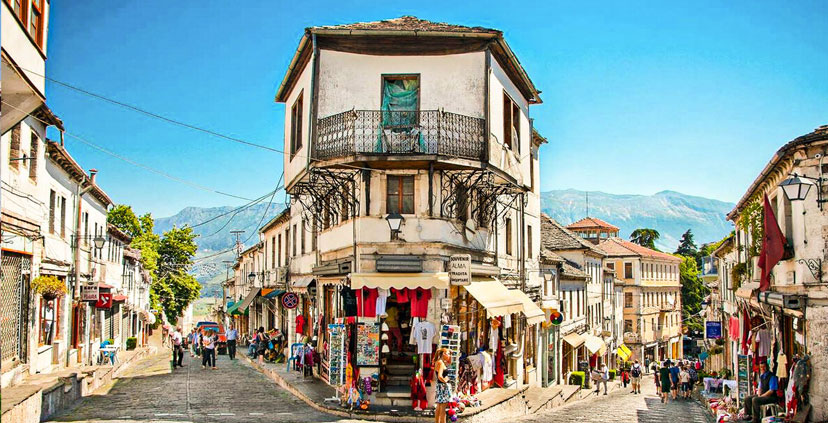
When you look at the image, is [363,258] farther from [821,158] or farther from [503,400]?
[821,158]

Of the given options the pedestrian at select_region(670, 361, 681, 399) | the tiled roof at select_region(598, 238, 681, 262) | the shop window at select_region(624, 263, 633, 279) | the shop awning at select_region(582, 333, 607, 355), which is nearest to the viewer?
the pedestrian at select_region(670, 361, 681, 399)

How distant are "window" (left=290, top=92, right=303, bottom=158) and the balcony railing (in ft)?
11.3

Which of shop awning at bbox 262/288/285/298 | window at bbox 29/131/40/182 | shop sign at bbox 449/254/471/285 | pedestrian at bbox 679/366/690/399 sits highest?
window at bbox 29/131/40/182

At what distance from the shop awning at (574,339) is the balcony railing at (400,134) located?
2004 cm

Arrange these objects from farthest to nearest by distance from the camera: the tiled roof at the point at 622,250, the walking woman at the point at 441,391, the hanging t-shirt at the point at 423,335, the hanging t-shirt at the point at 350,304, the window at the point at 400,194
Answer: the tiled roof at the point at 622,250 < the window at the point at 400,194 < the hanging t-shirt at the point at 350,304 < the hanging t-shirt at the point at 423,335 < the walking woman at the point at 441,391

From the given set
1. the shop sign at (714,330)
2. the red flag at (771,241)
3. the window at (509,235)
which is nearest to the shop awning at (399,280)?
the red flag at (771,241)

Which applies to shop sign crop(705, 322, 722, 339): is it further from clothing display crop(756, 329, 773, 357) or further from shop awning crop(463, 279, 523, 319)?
shop awning crop(463, 279, 523, 319)

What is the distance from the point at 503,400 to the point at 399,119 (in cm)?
815

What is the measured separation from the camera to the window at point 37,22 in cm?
1030

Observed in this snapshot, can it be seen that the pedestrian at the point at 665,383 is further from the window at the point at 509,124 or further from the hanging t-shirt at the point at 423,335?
the hanging t-shirt at the point at 423,335

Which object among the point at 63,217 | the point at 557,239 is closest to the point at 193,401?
the point at 63,217

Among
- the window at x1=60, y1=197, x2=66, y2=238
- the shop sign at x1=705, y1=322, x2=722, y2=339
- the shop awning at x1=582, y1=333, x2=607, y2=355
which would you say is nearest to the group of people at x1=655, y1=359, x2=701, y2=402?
the shop sign at x1=705, y1=322, x2=722, y2=339

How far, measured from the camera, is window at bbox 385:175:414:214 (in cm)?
1769

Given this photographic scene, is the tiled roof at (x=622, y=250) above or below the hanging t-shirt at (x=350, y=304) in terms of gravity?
above
